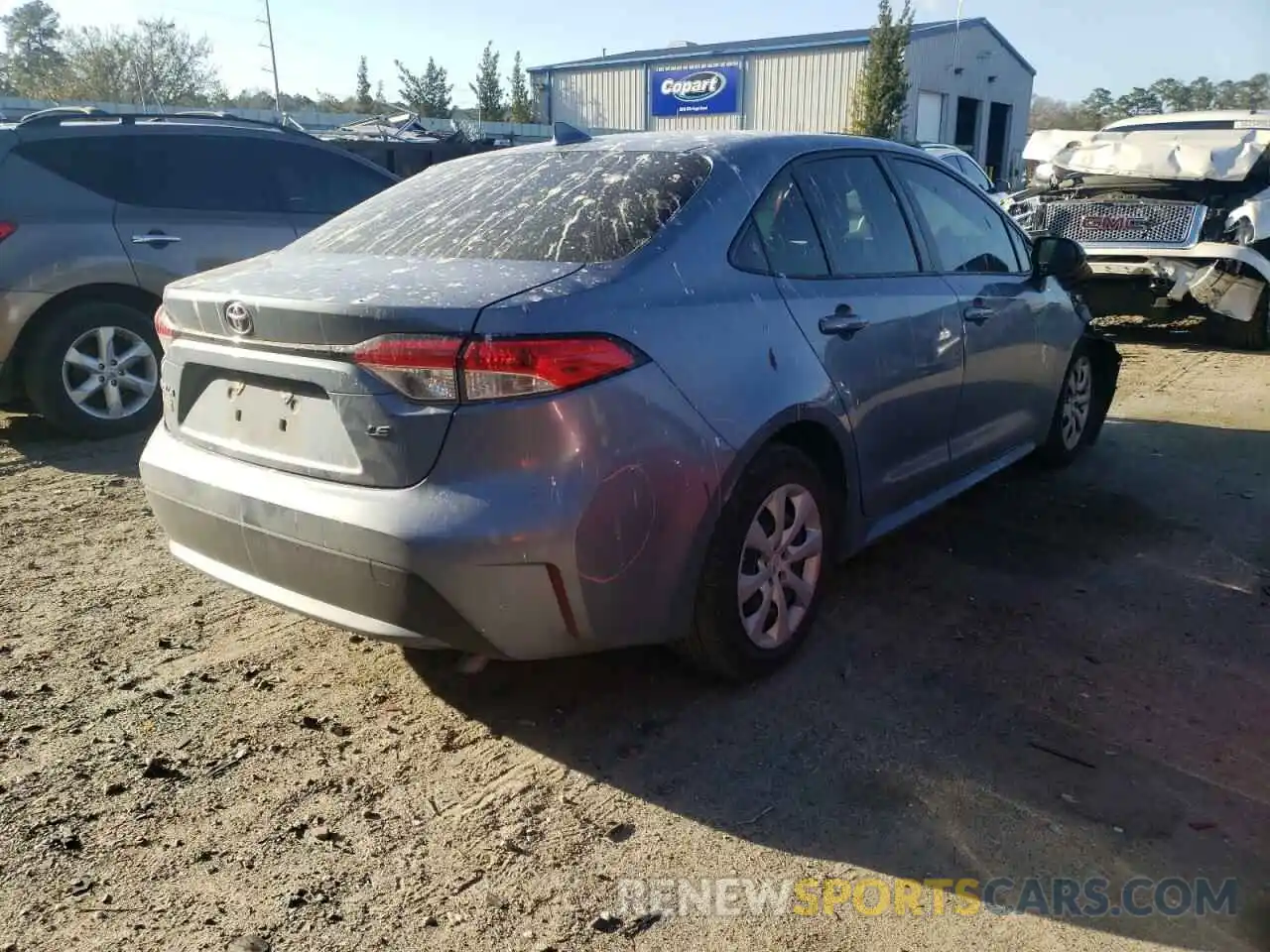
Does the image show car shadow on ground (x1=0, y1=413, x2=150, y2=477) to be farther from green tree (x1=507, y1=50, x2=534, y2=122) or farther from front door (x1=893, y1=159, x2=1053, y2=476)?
green tree (x1=507, y1=50, x2=534, y2=122)

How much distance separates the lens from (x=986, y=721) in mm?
3158

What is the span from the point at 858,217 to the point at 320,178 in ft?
14.9

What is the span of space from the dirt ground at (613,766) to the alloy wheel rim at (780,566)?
0.63ft

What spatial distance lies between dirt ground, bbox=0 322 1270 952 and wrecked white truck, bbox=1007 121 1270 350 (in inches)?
228

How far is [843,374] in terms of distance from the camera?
11.3ft

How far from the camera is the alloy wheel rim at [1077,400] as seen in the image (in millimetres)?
5445

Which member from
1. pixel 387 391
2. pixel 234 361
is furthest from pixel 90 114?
pixel 387 391

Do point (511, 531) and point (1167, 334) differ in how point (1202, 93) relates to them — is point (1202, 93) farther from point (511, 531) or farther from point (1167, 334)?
point (511, 531)

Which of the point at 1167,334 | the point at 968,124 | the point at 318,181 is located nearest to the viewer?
the point at 318,181

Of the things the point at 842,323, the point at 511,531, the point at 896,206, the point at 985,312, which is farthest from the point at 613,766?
the point at 985,312

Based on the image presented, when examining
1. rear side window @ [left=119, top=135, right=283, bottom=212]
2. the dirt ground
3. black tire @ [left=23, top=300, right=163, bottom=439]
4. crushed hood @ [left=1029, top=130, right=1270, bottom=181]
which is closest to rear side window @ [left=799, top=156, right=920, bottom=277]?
the dirt ground

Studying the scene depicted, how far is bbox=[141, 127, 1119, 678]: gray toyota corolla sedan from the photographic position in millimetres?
2576

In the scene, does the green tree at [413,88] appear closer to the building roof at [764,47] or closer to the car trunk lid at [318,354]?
the building roof at [764,47]

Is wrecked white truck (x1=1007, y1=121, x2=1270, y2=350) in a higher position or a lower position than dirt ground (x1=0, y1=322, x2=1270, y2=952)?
higher
